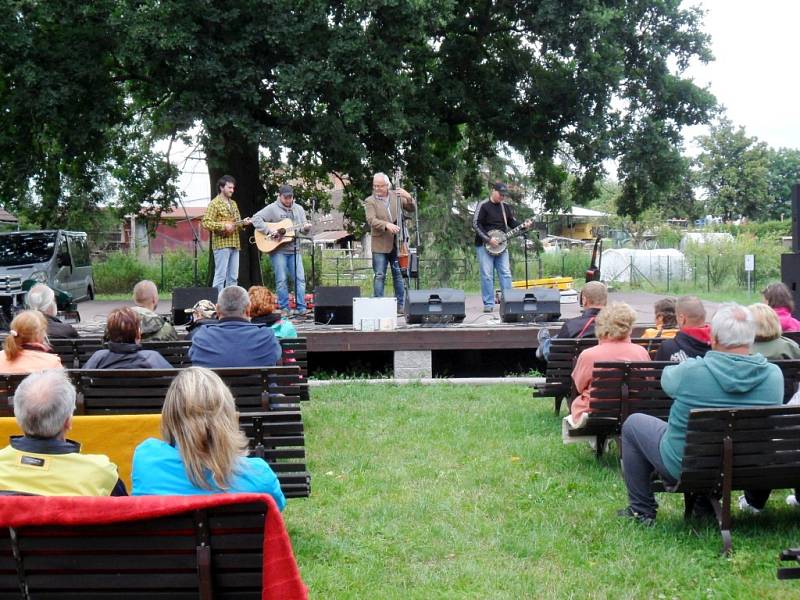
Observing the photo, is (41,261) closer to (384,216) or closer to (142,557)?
(384,216)

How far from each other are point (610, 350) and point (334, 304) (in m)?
6.10

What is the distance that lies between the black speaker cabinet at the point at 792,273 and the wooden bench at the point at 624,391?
5.93 meters

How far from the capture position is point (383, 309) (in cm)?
1094

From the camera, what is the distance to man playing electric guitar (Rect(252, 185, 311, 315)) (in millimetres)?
11945

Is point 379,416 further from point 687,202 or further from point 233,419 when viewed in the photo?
point 687,202

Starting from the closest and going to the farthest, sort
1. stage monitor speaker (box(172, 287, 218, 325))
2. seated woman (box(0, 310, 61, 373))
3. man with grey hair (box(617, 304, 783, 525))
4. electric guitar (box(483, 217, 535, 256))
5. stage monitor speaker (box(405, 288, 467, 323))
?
man with grey hair (box(617, 304, 783, 525)) → seated woman (box(0, 310, 61, 373)) → stage monitor speaker (box(405, 288, 467, 323)) → stage monitor speaker (box(172, 287, 218, 325)) → electric guitar (box(483, 217, 535, 256))

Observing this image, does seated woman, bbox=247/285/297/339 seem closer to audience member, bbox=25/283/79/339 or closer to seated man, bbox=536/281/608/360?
audience member, bbox=25/283/79/339

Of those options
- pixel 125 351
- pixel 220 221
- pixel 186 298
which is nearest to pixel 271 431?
pixel 125 351

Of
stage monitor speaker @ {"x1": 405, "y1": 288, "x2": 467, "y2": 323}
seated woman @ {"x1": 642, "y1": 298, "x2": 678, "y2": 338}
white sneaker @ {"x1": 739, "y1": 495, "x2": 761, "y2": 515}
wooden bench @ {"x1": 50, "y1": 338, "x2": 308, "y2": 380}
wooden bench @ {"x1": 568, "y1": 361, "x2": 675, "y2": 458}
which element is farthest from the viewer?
stage monitor speaker @ {"x1": 405, "y1": 288, "x2": 467, "y2": 323}

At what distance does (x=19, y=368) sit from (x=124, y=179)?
17.4 m

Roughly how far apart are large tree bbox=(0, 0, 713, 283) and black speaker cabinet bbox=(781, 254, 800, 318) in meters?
7.44

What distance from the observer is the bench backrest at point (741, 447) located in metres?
4.35

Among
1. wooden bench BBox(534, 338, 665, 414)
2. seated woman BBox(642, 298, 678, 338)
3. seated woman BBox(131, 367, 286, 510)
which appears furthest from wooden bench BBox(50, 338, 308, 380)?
seated woman BBox(131, 367, 286, 510)

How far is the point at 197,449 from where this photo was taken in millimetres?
3070
